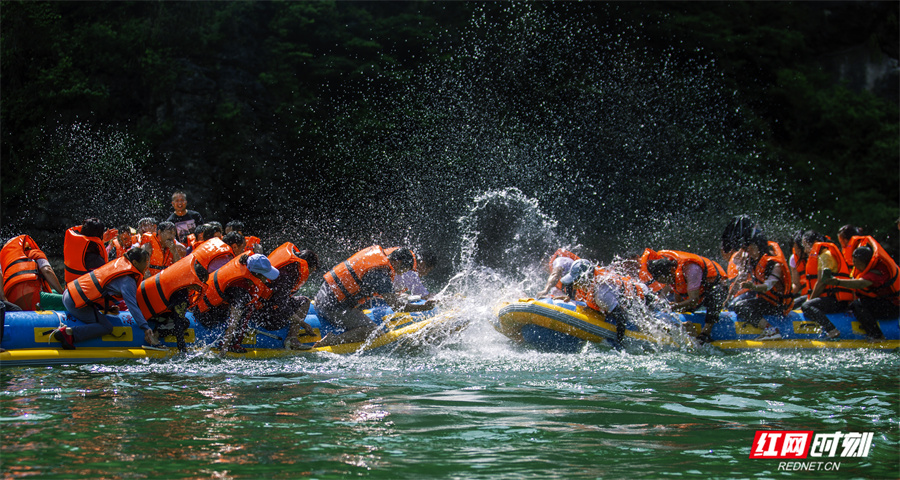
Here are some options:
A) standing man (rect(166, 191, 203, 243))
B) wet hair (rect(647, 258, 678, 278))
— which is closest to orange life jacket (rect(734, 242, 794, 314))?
wet hair (rect(647, 258, 678, 278))

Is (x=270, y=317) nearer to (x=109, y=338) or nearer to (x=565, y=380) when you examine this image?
(x=109, y=338)

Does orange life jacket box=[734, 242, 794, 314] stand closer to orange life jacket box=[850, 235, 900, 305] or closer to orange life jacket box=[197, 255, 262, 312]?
orange life jacket box=[850, 235, 900, 305]

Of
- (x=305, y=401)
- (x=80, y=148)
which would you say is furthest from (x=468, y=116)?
(x=305, y=401)

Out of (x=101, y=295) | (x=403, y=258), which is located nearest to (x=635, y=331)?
(x=403, y=258)

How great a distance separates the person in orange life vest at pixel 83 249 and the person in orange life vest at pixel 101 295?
42.2 inches

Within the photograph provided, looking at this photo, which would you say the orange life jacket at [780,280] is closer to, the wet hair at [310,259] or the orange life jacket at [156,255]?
the wet hair at [310,259]

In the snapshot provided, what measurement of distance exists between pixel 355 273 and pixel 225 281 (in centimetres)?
121

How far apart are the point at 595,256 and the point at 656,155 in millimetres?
3245

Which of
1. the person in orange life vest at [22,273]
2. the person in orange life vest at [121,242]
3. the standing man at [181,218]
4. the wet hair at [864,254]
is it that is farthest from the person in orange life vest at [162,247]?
the wet hair at [864,254]

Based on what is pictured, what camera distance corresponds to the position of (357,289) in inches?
Answer: 285

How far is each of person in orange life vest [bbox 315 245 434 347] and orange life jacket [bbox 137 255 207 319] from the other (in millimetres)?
1258

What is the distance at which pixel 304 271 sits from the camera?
7.02 metres

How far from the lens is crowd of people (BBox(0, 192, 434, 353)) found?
662 centimetres

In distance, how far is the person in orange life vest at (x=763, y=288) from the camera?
8.04m
